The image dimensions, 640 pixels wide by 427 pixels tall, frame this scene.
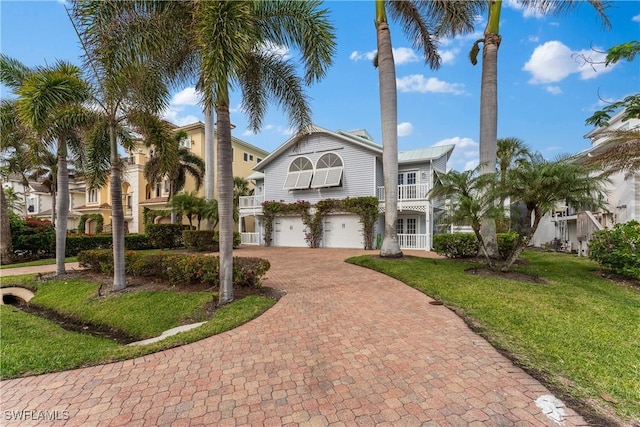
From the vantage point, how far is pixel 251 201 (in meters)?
22.2

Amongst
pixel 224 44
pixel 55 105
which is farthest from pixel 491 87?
pixel 55 105

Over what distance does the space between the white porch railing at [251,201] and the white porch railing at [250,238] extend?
2180mm

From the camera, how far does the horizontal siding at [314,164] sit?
18.1m

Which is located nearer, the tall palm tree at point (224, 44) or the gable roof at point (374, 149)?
the tall palm tree at point (224, 44)

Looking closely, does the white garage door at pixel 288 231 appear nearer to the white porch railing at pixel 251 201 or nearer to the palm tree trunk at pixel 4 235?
the white porch railing at pixel 251 201

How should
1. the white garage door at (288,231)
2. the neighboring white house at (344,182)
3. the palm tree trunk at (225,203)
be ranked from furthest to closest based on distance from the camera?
the white garage door at (288,231) → the neighboring white house at (344,182) → the palm tree trunk at (225,203)

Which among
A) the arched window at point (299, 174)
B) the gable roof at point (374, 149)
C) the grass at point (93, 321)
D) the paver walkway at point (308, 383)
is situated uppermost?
the gable roof at point (374, 149)

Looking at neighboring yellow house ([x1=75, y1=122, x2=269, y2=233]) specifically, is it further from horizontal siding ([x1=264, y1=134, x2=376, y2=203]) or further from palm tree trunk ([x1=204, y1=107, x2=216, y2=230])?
horizontal siding ([x1=264, y1=134, x2=376, y2=203])

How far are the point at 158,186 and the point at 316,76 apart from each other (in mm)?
26418

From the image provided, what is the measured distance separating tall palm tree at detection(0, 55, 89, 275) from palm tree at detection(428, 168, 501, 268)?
1055cm

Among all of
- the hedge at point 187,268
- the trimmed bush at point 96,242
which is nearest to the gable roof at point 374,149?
the trimmed bush at point 96,242

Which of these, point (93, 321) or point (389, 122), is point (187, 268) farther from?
point (389, 122)

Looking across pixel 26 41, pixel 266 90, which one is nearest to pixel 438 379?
pixel 266 90

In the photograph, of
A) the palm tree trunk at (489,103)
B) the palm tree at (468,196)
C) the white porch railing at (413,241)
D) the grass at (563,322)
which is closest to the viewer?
the grass at (563,322)
